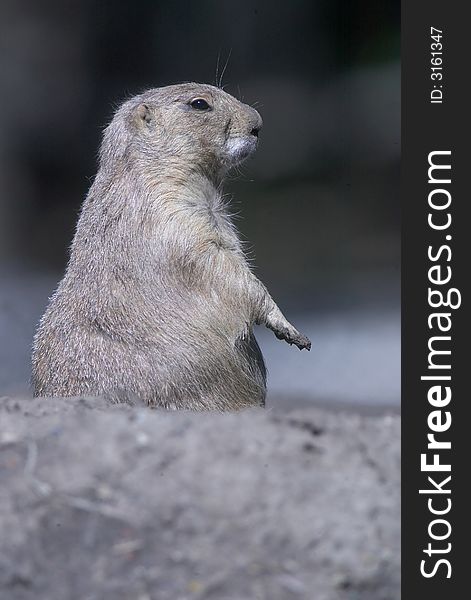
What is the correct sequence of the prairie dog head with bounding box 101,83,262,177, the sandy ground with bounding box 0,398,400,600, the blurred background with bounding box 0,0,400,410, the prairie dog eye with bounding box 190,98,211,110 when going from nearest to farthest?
1. the sandy ground with bounding box 0,398,400,600
2. the prairie dog head with bounding box 101,83,262,177
3. the prairie dog eye with bounding box 190,98,211,110
4. the blurred background with bounding box 0,0,400,410

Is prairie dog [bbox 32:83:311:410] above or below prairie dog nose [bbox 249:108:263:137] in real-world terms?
below

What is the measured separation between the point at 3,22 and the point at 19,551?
9.51 meters

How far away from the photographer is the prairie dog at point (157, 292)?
6906 millimetres

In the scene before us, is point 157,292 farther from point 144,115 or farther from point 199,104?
point 199,104

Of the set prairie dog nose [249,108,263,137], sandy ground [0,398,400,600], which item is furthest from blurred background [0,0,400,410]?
sandy ground [0,398,400,600]

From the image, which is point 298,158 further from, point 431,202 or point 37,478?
point 37,478

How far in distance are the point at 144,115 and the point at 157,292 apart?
1.35m

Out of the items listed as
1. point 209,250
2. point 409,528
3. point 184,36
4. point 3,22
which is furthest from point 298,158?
point 409,528

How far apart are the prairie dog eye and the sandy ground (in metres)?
→ 3.30

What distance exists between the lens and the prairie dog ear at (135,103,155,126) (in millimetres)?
7578

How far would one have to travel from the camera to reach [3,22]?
13.0 meters

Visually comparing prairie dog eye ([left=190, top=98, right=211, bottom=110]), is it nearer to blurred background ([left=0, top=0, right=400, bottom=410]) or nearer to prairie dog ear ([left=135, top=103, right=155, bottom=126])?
prairie dog ear ([left=135, top=103, right=155, bottom=126])

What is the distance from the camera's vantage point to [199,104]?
25.1ft

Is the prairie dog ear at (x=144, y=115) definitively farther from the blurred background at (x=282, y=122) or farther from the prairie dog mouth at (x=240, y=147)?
the blurred background at (x=282, y=122)
